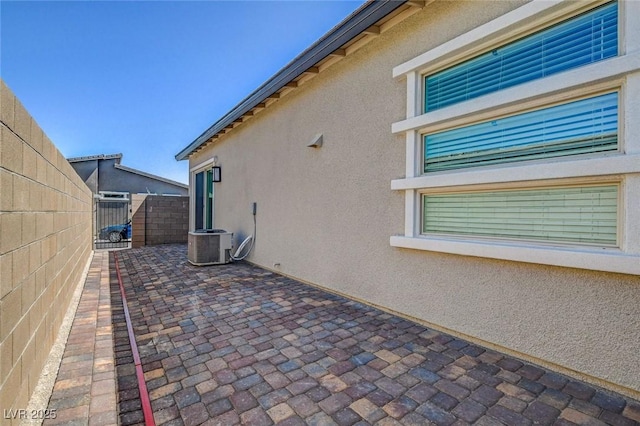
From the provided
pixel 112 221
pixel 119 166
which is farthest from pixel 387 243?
pixel 119 166

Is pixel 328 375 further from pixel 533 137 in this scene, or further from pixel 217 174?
pixel 217 174

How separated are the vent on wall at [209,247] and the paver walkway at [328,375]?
2878mm

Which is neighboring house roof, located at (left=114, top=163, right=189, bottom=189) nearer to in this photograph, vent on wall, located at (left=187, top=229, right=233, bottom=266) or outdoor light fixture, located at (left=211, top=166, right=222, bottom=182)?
outdoor light fixture, located at (left=211, top=166, right=222, bottom=182)

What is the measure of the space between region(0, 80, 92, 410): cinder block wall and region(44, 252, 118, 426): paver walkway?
0.20 meters

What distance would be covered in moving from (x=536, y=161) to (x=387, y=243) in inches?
72.5

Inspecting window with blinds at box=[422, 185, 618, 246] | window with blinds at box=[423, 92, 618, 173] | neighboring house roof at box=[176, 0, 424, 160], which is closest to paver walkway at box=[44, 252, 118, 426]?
window with blinds at box=[422, 185, 618, 246]

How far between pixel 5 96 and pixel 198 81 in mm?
12965

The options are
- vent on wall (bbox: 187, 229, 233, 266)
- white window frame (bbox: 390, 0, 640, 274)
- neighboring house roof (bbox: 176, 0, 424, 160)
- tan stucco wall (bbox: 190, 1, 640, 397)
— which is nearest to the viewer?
white window frame (bbox: 390, 0, 640, 274)

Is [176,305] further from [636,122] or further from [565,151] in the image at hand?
[636,122]

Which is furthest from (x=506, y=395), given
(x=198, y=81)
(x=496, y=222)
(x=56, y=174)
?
(x=198, y=81)

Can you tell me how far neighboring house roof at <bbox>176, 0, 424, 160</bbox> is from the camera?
141 inches

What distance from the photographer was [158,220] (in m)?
11.1

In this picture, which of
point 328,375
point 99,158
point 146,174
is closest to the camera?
point 328,375

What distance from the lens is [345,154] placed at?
15.0 feet
